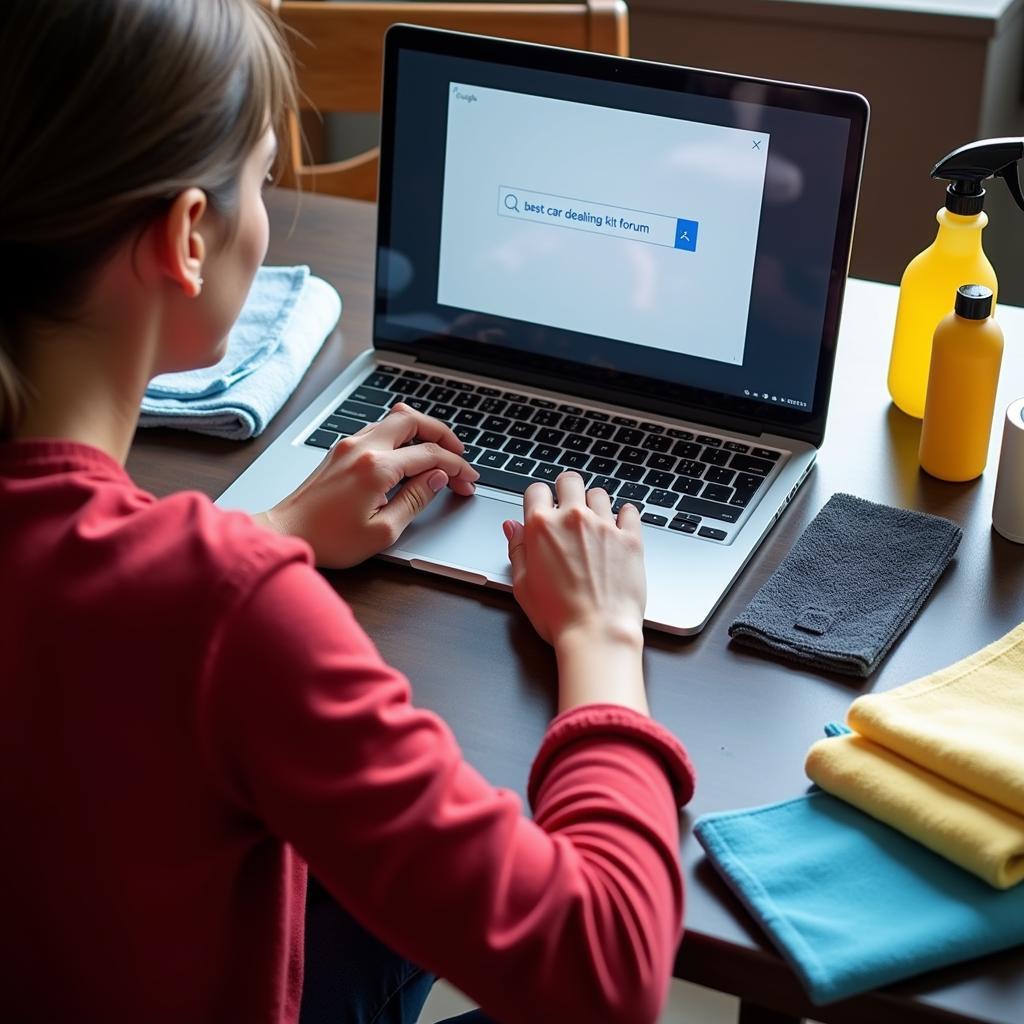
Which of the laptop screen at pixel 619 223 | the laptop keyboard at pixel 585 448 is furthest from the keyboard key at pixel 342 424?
the laptop screen at pixel 619 223

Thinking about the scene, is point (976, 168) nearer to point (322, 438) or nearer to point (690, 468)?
point (690, 468)

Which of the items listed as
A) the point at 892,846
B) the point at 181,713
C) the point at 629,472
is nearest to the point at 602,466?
the point at 629,472

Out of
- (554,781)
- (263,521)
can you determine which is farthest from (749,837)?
(263,521)

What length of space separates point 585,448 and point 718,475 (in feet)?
0.38

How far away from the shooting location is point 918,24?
2393 millimetres

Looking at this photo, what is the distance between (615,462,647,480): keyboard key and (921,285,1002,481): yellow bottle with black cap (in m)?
0.24

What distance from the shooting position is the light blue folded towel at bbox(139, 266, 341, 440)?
1.23 metres

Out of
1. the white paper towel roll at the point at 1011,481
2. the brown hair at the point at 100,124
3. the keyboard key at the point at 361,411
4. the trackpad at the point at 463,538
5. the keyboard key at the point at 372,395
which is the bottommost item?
the trackpad at the point at 463,538

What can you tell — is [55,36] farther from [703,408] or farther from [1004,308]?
[1004,308]

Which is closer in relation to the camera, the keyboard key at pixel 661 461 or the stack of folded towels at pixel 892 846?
the stack of folded towels at pixel 892 846

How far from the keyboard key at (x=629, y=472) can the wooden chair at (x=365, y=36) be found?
63cm

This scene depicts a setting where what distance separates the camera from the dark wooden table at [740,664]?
0.76 metres

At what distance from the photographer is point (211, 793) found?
70 cm

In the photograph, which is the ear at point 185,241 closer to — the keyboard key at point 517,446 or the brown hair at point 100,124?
the brown hair at point 100,124
